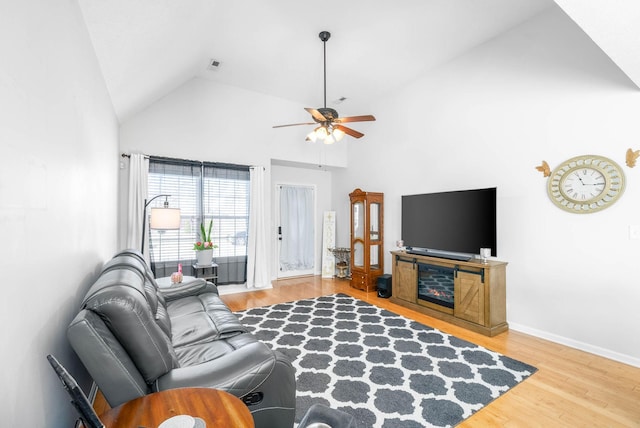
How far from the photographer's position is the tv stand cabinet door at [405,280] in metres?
4.21

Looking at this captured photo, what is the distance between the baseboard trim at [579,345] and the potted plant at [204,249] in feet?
13.8

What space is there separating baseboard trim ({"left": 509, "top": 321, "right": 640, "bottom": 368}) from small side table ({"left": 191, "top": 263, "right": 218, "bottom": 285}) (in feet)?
13.5

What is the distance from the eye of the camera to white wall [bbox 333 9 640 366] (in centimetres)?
278

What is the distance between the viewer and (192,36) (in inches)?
118

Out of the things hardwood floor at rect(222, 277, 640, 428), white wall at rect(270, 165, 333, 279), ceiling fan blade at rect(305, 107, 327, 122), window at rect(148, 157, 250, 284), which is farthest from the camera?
white wall at rect(270, 165, 333, 279)

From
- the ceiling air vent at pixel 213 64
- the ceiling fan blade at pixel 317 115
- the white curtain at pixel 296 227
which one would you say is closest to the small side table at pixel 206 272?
the white curtain at pixel 296 227

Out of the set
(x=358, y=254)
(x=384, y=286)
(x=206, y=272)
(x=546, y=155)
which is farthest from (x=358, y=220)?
(x=546, y=155)

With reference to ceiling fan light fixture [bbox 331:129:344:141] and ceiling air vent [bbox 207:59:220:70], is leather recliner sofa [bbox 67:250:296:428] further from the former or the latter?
ceiling air vent [bbox 207:59:220:70]

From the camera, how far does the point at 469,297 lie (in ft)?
11.5

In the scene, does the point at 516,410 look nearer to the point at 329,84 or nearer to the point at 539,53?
the point at 539,53

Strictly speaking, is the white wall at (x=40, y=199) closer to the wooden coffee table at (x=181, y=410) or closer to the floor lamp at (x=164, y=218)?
the wooden coffee table at (x=181, y=410)

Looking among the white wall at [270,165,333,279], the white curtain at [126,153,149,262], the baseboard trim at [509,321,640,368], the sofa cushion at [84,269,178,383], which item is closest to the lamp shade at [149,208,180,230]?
the white curtain at [126,153,149,262]

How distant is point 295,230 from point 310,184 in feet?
3.50

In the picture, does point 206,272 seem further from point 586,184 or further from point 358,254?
point 586,184
